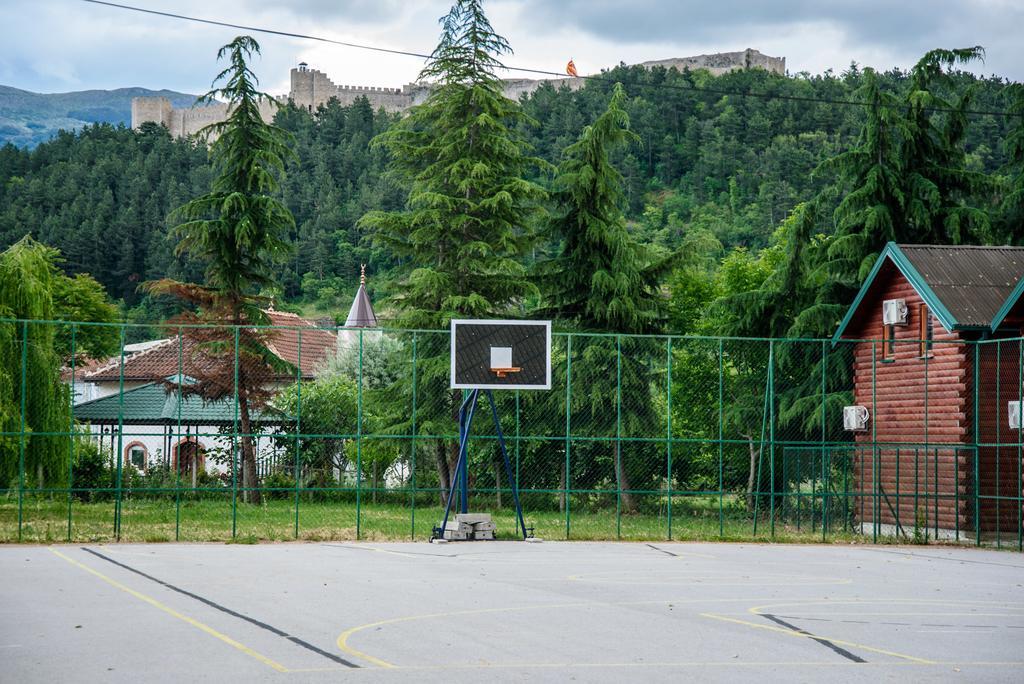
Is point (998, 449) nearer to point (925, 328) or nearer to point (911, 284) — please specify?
point (925, 328)

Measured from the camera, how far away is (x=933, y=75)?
32250 millimetres

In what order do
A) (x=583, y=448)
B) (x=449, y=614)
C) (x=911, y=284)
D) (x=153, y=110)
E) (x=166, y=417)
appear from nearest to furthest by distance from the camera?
(x=449, y=614) → (x=911, y=284) → (x=583, y=448) → (x=166, y=417) → (x=153, y=110)

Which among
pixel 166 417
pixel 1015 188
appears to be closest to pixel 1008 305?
pixel 1015 188

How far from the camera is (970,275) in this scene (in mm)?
25500

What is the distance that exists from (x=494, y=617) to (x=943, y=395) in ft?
51.8

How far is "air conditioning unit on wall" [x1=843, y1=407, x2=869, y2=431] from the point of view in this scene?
25391 mm

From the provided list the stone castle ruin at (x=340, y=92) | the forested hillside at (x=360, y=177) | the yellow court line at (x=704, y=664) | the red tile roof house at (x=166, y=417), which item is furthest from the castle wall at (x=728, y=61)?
the yellow court line at (x=704, y=664)

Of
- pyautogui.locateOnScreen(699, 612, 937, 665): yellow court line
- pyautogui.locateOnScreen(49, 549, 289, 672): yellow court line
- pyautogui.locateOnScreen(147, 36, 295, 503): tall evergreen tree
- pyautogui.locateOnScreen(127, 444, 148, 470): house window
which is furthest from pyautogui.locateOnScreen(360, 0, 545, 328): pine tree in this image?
pyautogui.locateOnScreen(699, 612, 937, 665): yellow court line

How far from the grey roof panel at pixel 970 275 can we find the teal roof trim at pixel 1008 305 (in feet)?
0.93

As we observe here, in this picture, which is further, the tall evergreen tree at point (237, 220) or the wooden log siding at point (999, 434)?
the tall evergreen tree at point (237, 220)

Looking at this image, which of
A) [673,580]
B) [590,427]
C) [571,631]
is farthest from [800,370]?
[571,631]

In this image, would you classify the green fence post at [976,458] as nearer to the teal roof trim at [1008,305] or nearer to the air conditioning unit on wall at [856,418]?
the teal roof trim at [1008,305]

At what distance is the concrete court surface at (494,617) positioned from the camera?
28.7 feet

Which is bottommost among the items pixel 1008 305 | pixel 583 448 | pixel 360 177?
pixel 583 448
